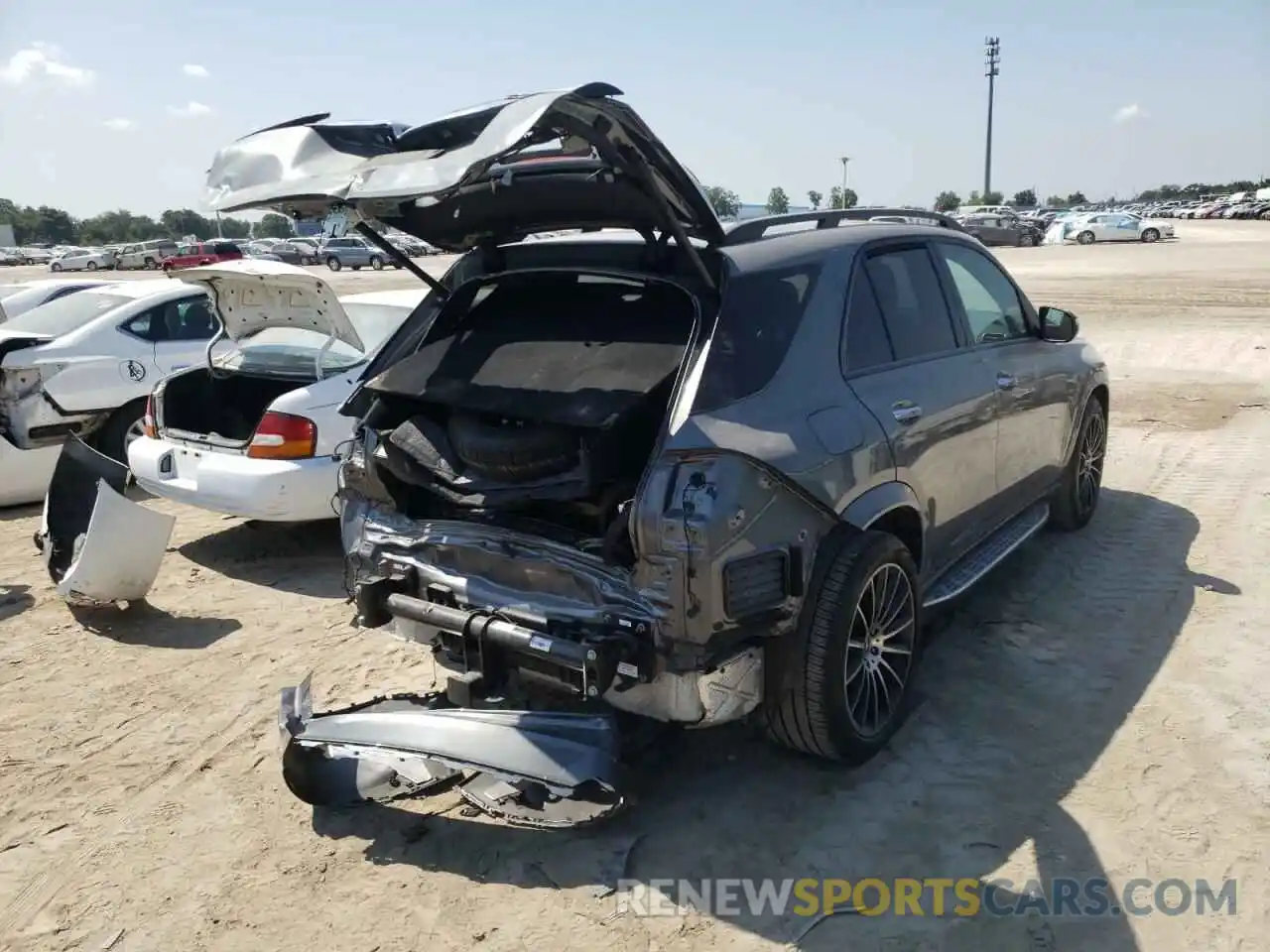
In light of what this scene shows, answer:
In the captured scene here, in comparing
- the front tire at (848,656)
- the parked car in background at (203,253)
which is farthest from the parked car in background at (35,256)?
Result: the front tire at (848,656)

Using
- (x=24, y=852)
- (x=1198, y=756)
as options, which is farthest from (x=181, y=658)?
(x=1198, y=756)

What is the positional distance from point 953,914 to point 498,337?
2.53 meters

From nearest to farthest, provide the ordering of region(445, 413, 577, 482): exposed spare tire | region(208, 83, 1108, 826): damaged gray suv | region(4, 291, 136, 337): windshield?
1. region(208, 83, 1108, 826): damaged gray suv
2. region(445, 413, 577, 482): exposed spare tire
3. region(4, 291, 136, 337): windshield

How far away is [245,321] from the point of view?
21.5 ft

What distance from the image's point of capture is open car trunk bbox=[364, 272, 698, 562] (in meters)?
3.33

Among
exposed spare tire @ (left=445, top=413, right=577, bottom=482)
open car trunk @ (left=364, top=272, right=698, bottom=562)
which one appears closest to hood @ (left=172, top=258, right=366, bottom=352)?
open car trunk @ (left=364, top=272, right=698, bottom=562)

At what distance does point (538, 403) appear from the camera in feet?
11.1

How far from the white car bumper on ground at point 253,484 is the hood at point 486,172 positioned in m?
2.35

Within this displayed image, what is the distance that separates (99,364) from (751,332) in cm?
Result: 627

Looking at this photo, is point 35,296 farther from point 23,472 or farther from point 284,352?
point 284,352

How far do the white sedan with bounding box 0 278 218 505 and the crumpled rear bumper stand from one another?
4464 millimetres

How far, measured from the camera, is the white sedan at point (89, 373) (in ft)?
24.5

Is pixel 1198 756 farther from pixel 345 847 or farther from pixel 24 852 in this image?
pixel 24 852

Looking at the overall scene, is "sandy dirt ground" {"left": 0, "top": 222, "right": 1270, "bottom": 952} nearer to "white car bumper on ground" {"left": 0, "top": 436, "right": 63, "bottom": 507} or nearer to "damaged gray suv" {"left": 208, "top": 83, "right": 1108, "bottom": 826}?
"damaged gray suv" {"left": 208, "top": 83, "right": 1108, "bottom": 826}
